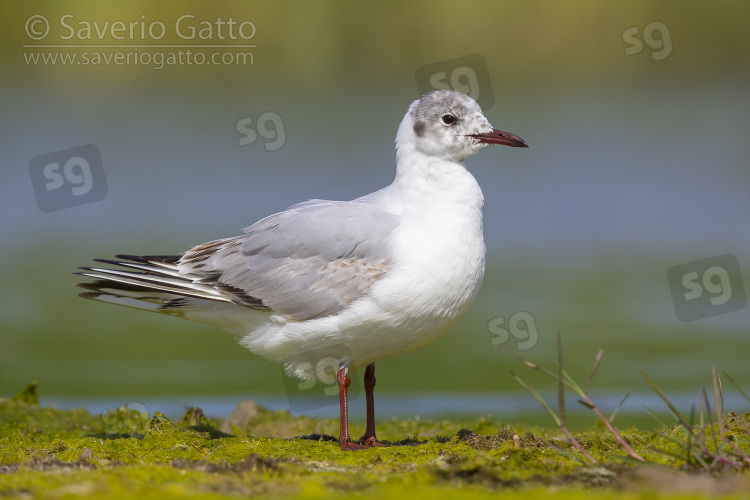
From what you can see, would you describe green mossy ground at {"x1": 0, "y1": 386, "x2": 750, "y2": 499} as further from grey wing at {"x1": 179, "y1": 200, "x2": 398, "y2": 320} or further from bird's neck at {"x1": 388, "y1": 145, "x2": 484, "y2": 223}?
bird's neck at {"x1": 388, "y1": 145, "x2": 484, "y2": 223}

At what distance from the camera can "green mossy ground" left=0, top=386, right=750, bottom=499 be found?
4590mm

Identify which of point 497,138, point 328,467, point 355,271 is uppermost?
point 497,138

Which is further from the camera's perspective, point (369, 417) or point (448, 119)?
point (448, 119)

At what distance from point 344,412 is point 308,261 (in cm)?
108

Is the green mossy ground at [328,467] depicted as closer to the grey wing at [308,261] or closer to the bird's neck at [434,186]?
the grey wing at [308,261]

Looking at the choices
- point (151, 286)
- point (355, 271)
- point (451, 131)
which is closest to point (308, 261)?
point (355, 271)

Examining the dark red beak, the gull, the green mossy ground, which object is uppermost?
the dark red beak

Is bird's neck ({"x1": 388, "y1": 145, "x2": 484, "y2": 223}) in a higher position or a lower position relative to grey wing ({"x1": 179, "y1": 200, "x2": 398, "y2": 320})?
higher

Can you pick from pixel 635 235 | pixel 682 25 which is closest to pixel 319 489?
pixel 635 235

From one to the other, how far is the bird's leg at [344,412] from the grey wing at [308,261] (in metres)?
0.45

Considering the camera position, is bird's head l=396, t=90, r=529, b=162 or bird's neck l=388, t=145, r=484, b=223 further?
bird's head l=396, t=90, r=529, b=162

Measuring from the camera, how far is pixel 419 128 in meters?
7.46

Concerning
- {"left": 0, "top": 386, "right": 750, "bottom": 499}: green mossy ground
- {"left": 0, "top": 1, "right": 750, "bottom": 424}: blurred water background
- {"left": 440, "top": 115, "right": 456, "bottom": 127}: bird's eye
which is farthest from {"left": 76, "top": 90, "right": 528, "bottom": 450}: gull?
{"left": 0, "top": 1, "right": 750, "bottom": 424}: blurred water background

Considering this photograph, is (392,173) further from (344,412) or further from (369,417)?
(344,412)
